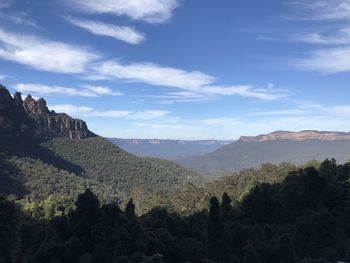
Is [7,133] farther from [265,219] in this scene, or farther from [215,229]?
[215,229]

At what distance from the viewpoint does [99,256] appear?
1050 inches

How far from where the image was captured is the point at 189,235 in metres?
39.5

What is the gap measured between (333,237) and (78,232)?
887 inches

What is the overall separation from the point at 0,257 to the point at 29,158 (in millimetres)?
156276

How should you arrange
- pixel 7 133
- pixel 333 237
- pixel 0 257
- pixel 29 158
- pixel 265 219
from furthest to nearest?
pixel 7 133 < pixel 29 158 < pixel 265 219 < pixel 333 237 < pixel 0 257

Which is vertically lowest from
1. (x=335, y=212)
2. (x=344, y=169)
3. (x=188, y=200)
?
(x=188, y=200)

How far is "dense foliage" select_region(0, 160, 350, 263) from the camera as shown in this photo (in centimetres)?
2678

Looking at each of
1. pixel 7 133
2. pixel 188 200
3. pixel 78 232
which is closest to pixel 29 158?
pixel 7 133

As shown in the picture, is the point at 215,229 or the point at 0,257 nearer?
the point at 0,257

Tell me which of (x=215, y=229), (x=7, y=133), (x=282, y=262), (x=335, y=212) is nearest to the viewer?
(x=282, y=262)

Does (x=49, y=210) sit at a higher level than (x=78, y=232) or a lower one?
lower

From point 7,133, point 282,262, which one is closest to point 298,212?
point 282,262

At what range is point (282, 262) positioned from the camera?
28000 millimetres

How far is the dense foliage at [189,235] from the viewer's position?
26.8 meters
